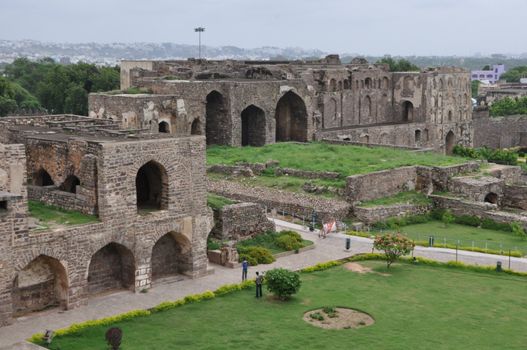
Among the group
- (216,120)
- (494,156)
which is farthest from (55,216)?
(494,156)

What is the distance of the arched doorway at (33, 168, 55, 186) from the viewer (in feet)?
85.1

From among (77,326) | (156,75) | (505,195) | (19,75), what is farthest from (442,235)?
(19,75)

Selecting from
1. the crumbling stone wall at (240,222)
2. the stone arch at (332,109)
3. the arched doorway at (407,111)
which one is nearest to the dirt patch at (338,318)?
the crumbling stone wall at (240,222)

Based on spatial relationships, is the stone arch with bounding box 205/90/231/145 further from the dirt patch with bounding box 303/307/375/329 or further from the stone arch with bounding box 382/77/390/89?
the dirt patch with bounding box 303/307/375/329

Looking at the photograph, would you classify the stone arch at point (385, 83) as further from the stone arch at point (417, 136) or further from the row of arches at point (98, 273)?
the row of arches at point (98, 273)

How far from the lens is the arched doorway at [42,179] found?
2594 cm

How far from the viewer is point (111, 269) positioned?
24.0 meters

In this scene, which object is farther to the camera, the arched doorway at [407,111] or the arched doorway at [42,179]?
the arched doorway at [407,111]

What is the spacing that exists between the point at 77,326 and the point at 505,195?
24.2 meters

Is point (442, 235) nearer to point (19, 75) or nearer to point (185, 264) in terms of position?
point (185, 264)

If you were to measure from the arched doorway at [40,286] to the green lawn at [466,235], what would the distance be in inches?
600

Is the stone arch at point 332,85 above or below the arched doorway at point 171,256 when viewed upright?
above

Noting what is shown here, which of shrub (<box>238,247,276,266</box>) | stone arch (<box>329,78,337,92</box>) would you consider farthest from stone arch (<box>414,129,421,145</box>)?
shrub (<box>238,247,276,266</box>)

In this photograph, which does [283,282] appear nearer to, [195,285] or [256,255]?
[195,285]
